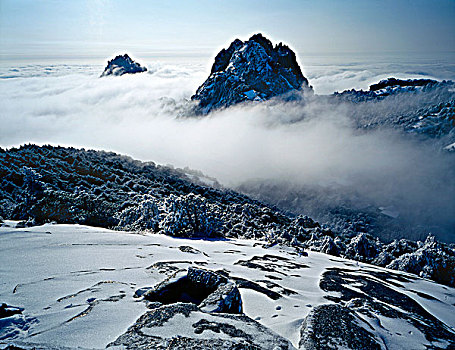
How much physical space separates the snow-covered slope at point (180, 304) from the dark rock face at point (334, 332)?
27mm

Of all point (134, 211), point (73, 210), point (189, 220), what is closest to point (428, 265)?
point (189, 220)

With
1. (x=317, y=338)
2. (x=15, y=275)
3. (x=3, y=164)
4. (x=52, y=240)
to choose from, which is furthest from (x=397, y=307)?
(x=3, y=164)

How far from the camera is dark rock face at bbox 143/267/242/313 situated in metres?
6.64

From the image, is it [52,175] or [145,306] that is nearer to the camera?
[145,306]

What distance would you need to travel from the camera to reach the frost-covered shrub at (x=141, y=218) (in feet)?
67.3

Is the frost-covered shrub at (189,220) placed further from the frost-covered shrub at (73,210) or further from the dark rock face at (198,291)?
the dark rock face at (198,291)

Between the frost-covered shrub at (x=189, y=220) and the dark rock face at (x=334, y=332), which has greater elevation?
the dark rock face at (x=334, y=332)

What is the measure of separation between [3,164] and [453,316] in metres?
44.3

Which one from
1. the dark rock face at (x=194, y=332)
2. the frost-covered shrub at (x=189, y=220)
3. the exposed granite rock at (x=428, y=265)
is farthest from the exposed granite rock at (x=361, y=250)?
the dark rock face at (x=194, y=332)

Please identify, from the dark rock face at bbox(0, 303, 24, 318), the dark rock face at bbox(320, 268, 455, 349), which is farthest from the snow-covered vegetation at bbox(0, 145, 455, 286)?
the dark rock face at bbox(0, 303, 24, 318)

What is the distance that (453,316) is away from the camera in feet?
32.4

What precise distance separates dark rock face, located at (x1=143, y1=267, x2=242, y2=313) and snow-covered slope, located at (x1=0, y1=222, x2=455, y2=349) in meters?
0.51

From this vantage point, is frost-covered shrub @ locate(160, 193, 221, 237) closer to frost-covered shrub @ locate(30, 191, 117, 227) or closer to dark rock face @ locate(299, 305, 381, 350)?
frost-covered shrub @ locate(30, 191, 117, 227)

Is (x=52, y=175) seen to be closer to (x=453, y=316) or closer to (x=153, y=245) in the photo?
(x=153, y=245)
